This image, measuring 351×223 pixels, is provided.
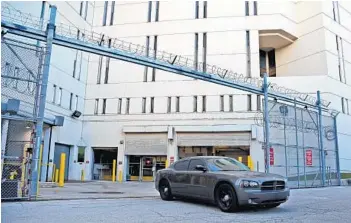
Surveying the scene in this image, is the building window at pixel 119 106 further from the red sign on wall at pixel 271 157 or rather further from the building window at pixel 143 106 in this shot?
the red sign on wall at pixel 271 157

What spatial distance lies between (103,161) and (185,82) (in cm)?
1051

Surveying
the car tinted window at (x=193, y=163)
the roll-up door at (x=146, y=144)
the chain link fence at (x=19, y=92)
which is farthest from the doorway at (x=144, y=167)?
the car tinted window at (x=193, y=163)

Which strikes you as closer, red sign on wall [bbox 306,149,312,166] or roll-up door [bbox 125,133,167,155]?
red sign on wall [bbox 306,149,312,166]

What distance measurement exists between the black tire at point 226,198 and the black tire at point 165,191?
239 centimetres

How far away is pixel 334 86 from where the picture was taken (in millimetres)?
28016

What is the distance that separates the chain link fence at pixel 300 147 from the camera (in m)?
16.7

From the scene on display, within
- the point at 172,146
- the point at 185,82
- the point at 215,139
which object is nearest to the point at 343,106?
the point at 215,139

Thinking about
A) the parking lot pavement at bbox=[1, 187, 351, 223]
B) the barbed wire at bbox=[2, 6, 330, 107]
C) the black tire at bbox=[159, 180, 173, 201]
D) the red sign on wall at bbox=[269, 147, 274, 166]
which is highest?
the barbed wire at bbox=[2, 6, 330, 107]

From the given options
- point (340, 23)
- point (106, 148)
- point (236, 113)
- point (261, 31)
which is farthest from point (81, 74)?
point (340, 23)

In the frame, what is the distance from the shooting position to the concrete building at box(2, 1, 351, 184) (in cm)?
2748

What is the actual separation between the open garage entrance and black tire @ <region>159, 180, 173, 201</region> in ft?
64.0

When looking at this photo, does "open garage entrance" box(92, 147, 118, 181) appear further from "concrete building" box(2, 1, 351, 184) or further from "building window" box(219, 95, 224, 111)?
"building window" box(219, 95, 224, 111)

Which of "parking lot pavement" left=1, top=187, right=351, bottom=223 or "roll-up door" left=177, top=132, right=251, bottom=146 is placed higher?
→ "roll-up door" left=177, top=132, right=251, bottom=146

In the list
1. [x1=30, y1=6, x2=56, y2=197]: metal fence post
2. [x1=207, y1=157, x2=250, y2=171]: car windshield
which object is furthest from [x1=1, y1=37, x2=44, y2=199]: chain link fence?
[x1=207, y1=157, x2=250, y2=171]: car windshield
